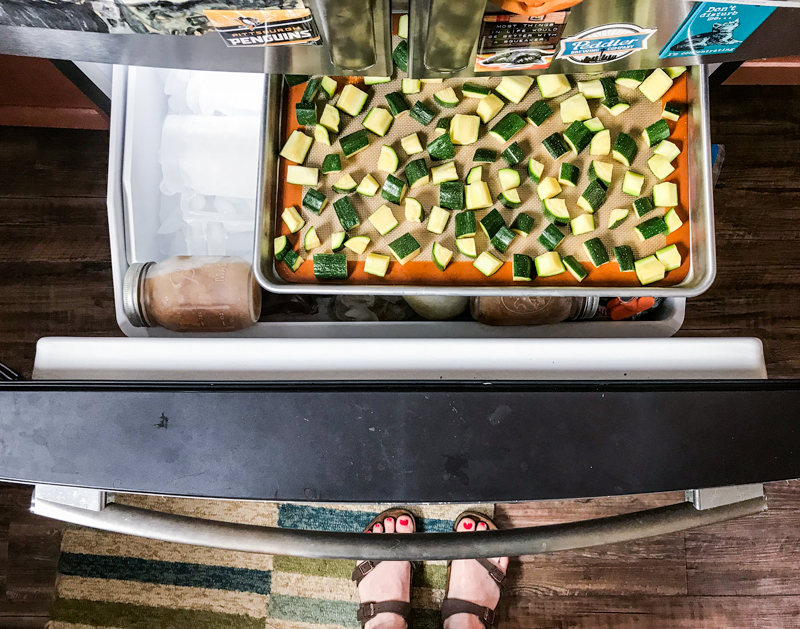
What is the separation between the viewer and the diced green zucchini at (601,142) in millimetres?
838

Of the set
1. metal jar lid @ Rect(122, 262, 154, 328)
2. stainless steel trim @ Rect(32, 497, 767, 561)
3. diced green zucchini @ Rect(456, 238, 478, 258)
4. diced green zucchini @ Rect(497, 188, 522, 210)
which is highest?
diced green zucchini @ Rect(497, 188, 522, 210)

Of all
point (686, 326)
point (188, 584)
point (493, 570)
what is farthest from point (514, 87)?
point (188, 584)

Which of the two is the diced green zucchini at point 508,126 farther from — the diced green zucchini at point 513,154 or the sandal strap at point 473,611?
the sandal strap at point 473,611

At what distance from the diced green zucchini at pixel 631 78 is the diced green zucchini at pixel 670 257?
256mm

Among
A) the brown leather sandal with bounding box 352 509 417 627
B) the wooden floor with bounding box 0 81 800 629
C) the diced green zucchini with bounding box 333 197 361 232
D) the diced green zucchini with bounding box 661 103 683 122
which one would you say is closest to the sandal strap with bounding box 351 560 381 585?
the brown leather sandal with bounding box 352 509 417 627

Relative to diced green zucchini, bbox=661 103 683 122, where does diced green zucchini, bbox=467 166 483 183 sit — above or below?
below

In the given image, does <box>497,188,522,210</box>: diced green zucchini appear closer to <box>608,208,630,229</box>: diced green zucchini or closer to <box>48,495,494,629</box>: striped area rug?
<box>608,208,630,229</box>: diced green zucchini

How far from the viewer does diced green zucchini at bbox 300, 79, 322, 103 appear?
0.85 meters

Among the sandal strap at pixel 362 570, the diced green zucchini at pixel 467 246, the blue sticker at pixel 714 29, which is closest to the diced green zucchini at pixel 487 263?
the diced green zucchini at pixel 467 246

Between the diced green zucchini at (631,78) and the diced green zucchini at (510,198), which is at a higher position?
the diced green zucchini at (631,78)

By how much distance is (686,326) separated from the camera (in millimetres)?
1547

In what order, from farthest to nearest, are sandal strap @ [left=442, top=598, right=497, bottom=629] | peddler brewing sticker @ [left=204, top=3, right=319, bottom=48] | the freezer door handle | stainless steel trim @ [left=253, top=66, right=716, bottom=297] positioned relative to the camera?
sandal strap @ [left=442, top=598, right=497, bottom=629], stainless steel trim @ [left=253, top=66, right=716, bottom=297], the freezer door handle, peddler brewing sticker @ [left=204, top=3, right=319, bottom=48]

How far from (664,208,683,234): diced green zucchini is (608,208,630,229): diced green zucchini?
0.06m

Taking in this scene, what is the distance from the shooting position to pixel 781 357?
5.16 ft
